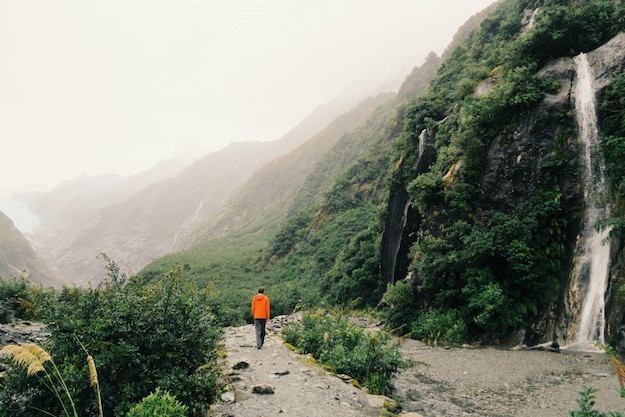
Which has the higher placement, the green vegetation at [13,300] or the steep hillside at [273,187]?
the steep hillside at [273,187]

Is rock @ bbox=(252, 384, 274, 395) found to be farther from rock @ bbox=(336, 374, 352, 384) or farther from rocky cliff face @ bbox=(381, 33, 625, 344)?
rocky cliff face @ bbox=(381, 33, 625, 344)

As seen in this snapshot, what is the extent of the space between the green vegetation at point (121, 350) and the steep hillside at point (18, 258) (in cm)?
7765

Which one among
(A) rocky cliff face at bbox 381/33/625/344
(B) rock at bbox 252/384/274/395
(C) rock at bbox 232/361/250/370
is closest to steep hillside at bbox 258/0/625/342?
(A) rocky cliff face at bbox 381/33/625/344

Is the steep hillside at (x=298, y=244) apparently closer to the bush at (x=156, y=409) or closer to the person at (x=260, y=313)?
the person at (x=260, y=313)

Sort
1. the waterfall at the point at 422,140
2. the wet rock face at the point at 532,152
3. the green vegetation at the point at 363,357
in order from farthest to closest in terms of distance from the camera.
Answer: the waterfall at the point at 422,140, the wet rock face at the point at 532,152, the green vegetation at the point at 363,357

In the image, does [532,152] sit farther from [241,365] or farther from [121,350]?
[121,350]

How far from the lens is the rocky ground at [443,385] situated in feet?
21.4

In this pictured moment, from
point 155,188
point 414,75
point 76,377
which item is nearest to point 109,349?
point 76,377

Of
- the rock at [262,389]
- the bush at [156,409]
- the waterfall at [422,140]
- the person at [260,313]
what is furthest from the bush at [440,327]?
the bush at [156,409]

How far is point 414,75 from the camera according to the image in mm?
65000

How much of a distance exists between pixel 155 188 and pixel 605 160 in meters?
151

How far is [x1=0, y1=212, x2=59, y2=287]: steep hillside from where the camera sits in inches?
2734

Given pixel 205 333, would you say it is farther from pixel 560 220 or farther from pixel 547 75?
pixel 547 75

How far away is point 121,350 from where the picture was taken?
16.9 ft
